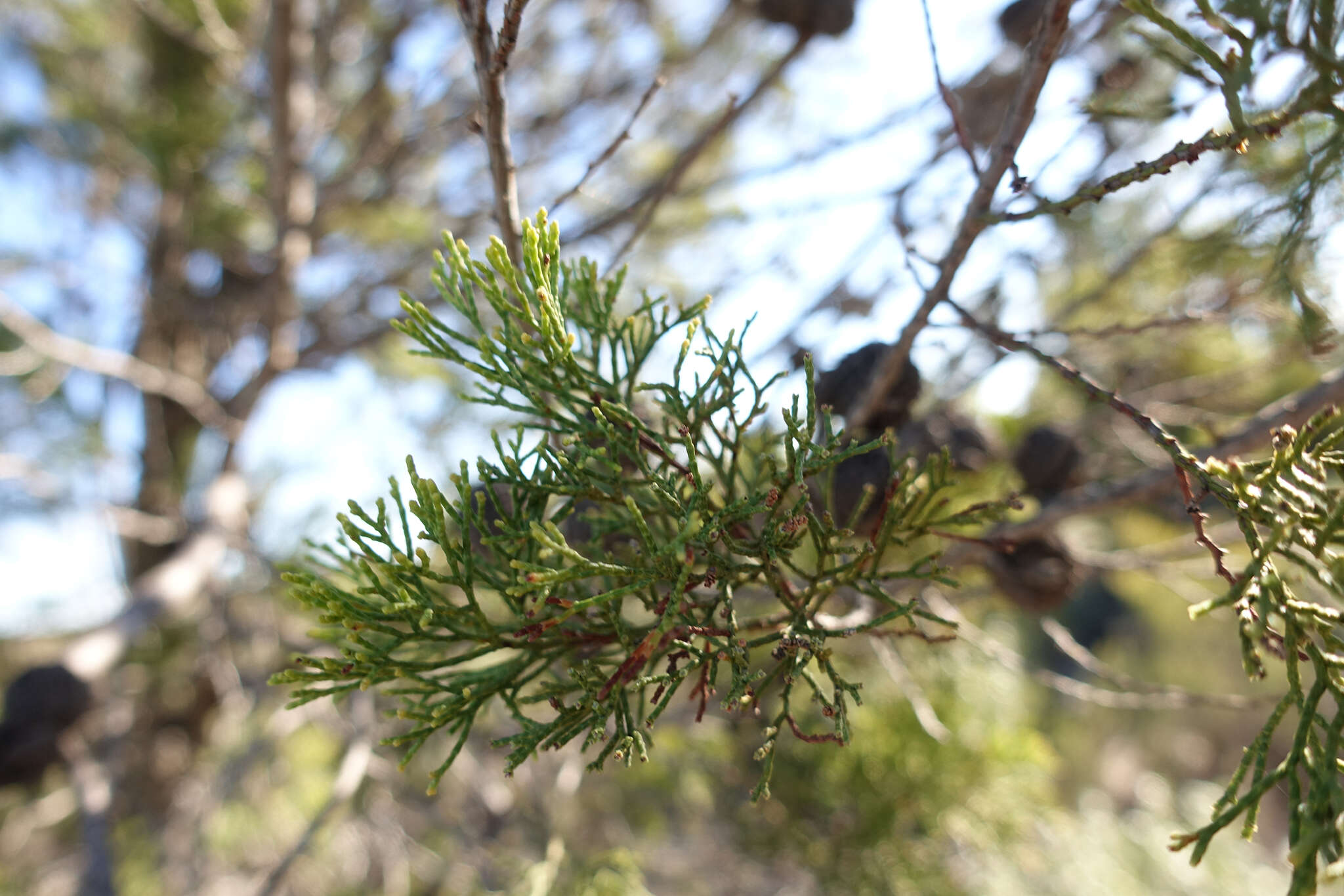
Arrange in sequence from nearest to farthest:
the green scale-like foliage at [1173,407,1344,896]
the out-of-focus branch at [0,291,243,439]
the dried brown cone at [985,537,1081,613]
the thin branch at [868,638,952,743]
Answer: the green scale-like foliage at [1173,407,1344,896] → the dried brown cone at [985,537,1081,613] → the thin branch at [868,638,952,743] → the out-of-focus branch at [0,291,243,439]

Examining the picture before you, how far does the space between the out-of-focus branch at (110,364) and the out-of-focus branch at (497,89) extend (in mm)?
2237

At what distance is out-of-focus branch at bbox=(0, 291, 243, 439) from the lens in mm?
2582

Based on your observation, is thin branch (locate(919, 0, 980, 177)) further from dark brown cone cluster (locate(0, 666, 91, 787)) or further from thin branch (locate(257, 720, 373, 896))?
dark brown cone cluster (locate(0, 666, 91, 787))

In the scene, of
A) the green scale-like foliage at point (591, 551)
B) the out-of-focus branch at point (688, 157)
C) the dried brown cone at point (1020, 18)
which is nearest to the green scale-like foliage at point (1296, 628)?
the green scale-like foliage at point (591, 551)

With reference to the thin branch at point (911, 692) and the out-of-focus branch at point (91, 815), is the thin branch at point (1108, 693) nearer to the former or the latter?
the thin branch at point (911, 692)

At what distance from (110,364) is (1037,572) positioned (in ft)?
10.6

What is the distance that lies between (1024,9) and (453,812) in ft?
12.7

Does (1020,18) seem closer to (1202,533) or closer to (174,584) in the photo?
(1202,533)

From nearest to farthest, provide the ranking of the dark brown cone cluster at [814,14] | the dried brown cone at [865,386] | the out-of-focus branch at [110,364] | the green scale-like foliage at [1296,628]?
the green scale-like foliage at [1296,628], the dried brown cone at [865,386], the dark brown cone cluster at [814,14], the out-of-focus branch at [110,364]

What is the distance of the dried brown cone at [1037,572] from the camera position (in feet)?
5.69

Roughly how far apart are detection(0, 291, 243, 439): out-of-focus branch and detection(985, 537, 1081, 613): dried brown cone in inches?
118

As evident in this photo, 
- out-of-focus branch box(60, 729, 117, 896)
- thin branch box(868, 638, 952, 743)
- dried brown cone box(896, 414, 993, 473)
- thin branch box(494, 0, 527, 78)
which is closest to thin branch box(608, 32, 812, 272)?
thin branch box(494, 0, 527, 78)

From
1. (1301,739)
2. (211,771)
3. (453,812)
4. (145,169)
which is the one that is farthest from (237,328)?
(1301,739)

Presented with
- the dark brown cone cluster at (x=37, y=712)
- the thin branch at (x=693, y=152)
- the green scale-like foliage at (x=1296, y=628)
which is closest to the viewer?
the green scale-like foliage at (x=1296, y=628)
